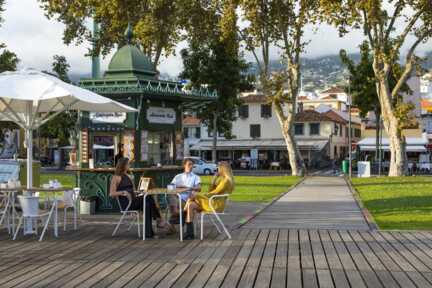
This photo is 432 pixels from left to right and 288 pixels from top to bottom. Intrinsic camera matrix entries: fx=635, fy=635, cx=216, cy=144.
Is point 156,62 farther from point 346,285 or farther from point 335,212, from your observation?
point 346,285

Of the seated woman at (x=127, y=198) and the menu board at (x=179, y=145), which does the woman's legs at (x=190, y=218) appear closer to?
the seated woman at (x=127, y=198)

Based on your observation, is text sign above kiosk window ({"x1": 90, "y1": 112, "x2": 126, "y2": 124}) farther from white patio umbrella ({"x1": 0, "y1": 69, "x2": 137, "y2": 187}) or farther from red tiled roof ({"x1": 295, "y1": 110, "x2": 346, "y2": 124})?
red tiled roof ({"x1": 295, "y1": 110, "x2": 346, "y2": 124})

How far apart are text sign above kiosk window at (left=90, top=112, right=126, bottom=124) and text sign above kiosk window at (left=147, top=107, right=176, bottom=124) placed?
66 cm


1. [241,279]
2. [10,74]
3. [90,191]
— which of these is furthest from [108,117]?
[241,279]

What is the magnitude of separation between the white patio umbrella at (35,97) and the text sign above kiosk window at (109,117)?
66.9 inches

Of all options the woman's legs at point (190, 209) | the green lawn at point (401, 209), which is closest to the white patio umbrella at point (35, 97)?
the woman's legs at point (190, 209)

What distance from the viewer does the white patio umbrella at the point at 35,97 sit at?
10.3 metres

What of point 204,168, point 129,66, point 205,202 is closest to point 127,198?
point 205,202

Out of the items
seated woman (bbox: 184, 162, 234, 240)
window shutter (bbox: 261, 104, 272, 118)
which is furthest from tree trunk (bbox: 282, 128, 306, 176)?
seated woman (bbox: 184, 162, 234, 240)

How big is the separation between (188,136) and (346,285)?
220 feet

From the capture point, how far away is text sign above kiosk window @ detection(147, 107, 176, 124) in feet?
50.3

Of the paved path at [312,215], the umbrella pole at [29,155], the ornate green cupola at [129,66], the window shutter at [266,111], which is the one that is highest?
the window shutter at [266,111]

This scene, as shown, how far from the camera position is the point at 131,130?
48.9 ft

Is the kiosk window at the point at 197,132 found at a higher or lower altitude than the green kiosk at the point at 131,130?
higher
